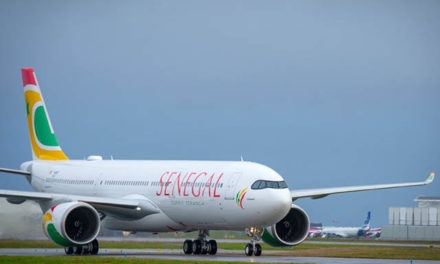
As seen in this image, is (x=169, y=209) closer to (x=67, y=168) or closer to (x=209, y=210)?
(x=209, y=210)

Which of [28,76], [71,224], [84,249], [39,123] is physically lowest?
[84,249]

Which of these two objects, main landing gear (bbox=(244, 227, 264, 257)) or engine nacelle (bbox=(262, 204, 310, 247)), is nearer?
main landing gear (bbox=(244, 227, 264, 257))

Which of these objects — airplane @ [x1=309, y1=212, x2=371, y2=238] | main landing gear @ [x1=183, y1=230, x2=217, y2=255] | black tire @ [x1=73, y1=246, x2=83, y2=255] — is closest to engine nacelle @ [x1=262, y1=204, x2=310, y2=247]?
main landing gear @ [x1=183, y1=230, x2=217, y2=255]

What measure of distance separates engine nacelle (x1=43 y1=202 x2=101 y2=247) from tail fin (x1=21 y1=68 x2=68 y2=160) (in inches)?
514

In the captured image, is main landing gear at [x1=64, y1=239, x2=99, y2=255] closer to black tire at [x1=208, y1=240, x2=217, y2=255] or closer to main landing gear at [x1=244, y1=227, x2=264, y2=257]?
black tire at [x1=208, y1=240, x2=217, y2=255]

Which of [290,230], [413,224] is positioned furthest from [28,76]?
[413,224]

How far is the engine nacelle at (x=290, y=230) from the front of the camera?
167 ft

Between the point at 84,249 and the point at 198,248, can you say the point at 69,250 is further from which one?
the point at 198,248

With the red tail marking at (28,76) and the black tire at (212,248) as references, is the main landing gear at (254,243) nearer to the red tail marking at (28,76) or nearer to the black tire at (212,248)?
the black tire at (212,248)

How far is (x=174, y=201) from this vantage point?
5041 centimetres

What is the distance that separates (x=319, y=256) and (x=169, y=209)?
875 centimetres

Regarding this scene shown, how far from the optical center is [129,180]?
54188 millimetres

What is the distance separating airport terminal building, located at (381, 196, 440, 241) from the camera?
101m

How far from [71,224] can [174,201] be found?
581 cm
